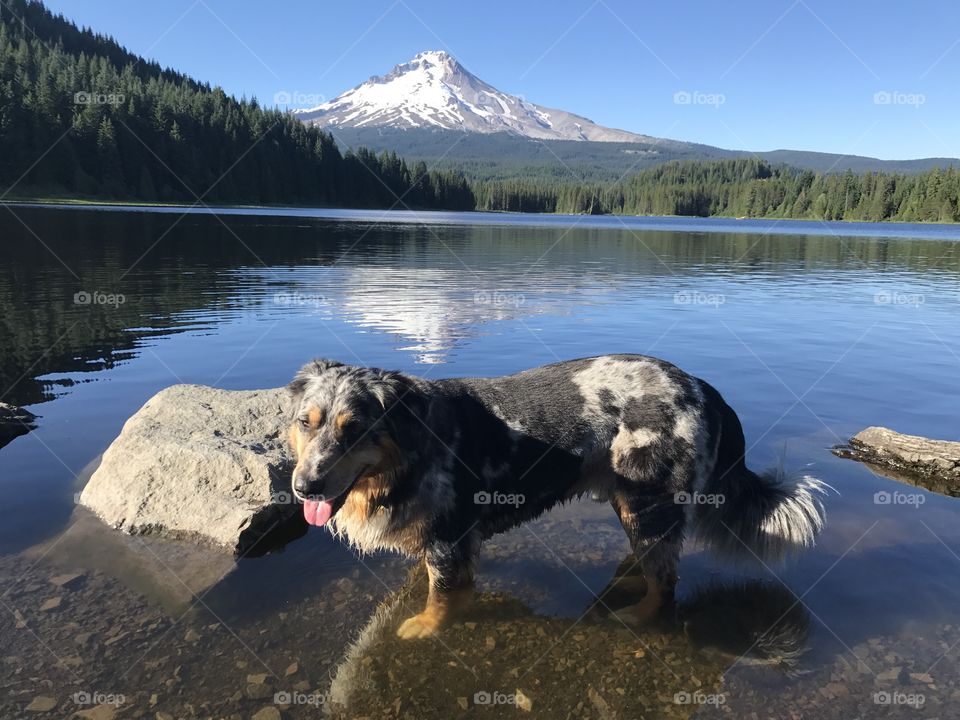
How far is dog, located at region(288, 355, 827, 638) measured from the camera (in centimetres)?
594

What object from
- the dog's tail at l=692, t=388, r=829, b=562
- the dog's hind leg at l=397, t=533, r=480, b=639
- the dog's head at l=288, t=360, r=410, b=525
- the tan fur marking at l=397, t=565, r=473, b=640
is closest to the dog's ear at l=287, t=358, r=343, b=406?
the dog's head at l=288, t=360, r=410, b=525

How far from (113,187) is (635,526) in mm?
131040

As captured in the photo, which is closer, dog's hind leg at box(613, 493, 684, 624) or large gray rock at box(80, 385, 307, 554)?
dog's hind leg at box(613, 493, 684, 624)

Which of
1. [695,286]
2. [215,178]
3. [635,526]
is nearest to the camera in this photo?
[635,526]

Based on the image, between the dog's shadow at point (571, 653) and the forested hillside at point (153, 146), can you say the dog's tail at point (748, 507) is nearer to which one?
the dog's shadow at point (571, 653)

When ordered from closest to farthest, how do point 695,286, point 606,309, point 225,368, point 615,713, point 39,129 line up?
point 615,713
point 225,368
point 606,309
point 695,286
point 39,129

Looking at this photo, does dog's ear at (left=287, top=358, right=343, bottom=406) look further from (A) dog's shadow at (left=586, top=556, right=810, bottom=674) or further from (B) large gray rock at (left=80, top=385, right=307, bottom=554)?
(A) dog's shadow at (left=586, top=556, right=810, bottom=674)

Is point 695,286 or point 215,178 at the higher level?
point 215,178

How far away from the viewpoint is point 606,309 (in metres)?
25.0

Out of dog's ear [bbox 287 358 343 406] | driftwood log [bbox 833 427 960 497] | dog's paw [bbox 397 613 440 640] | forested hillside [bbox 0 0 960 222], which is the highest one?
forested hillside [bbox 0 0 960 222]

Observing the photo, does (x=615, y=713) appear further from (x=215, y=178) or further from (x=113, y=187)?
(x=215, y=178)

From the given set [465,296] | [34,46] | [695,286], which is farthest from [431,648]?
[34,46]

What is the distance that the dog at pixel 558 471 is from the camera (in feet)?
19.5

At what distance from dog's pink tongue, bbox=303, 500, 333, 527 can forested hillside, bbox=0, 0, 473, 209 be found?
357ft
